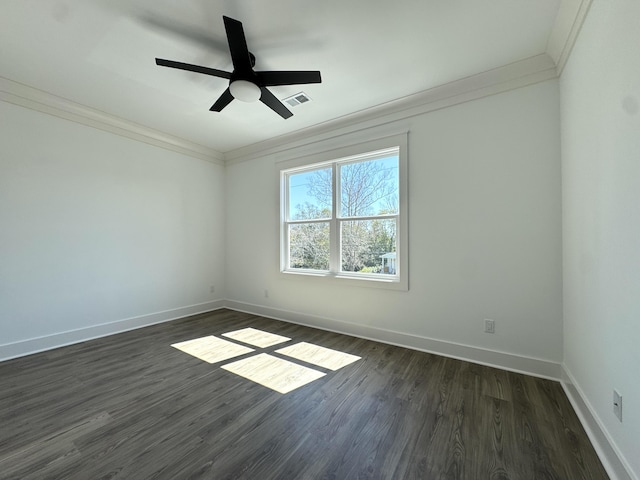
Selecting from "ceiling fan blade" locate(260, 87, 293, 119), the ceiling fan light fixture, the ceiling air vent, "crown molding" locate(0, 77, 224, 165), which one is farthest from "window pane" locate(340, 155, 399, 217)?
"crown molding" locate(0, 77, 224, 165)

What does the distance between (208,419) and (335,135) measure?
3.34 meters

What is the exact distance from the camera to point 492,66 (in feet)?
7.95

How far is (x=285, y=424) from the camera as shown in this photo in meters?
1.72

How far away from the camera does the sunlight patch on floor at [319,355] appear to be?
2600 millimetres

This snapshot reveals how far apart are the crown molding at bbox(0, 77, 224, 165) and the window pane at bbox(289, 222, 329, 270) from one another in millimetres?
2215

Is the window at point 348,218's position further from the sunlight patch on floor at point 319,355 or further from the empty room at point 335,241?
the sunlight patch on floor at point 319,355

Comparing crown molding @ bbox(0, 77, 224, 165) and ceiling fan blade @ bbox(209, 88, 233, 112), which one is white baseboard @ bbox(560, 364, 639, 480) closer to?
ceiling fan blade @ bbox(209, 88, 233, 112)

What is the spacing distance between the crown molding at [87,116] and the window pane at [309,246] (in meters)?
2.21

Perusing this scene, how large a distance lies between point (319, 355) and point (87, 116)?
A: 3.97 m

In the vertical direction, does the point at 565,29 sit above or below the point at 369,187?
above

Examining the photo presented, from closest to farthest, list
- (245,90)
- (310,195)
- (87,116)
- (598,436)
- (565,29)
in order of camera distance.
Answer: (598,436)
(565,29)
(245,90)
(87,116)
(310,195)

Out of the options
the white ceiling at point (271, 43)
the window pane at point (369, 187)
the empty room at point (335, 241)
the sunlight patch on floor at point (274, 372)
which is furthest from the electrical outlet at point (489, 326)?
the white ceiling at point (271, 43)

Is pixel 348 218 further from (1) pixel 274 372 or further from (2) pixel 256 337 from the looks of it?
(1) pixel 274 372

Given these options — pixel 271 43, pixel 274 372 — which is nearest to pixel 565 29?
pixel 271 43
